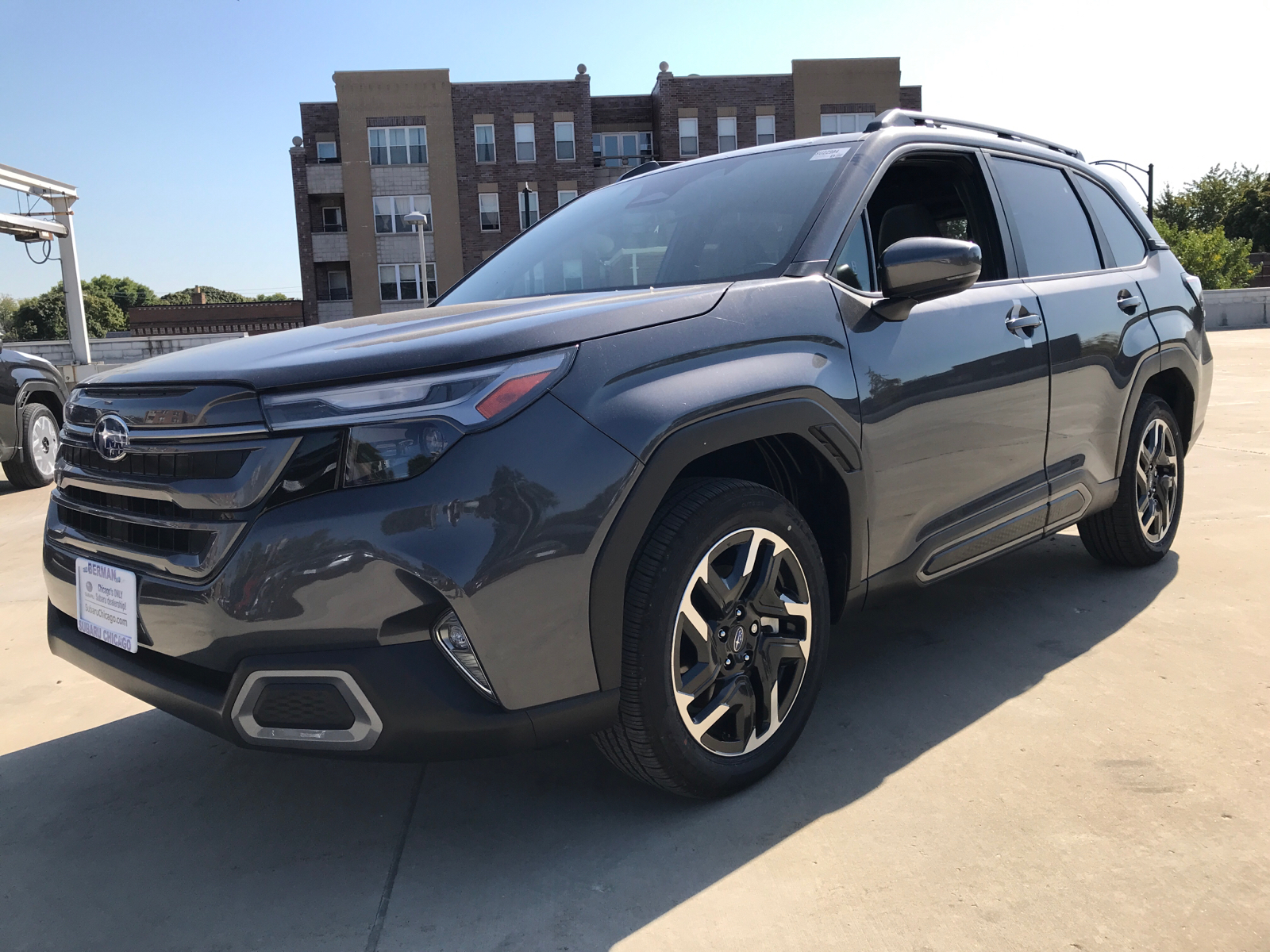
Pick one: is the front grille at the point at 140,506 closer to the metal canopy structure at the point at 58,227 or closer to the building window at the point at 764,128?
the metal canopy structure at the point at 58,227

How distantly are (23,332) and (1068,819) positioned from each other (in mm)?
71957

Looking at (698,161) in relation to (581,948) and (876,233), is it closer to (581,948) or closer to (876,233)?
(876,233)

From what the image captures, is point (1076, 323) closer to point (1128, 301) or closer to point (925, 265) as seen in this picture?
point (1128, 301)

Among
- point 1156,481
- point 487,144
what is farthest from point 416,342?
point 487,144

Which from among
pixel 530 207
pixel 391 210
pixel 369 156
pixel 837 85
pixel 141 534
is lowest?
pixel 141 534

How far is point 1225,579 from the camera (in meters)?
4.14

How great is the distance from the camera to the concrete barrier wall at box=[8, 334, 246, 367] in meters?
19.7

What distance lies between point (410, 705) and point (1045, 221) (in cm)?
299

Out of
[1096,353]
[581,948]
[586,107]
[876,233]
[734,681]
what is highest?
[586,107]

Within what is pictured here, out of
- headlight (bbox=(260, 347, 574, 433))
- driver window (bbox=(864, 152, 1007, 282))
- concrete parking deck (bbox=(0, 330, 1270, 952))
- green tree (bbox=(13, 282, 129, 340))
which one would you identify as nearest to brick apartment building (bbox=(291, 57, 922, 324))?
green tree (bbox=(13, 282, 129, 340))

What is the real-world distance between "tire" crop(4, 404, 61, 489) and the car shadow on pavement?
6414mm

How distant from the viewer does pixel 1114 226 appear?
406cm

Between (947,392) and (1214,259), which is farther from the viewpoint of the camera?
(1214,259)

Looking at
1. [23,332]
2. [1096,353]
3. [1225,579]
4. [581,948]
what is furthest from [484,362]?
[23,332]
